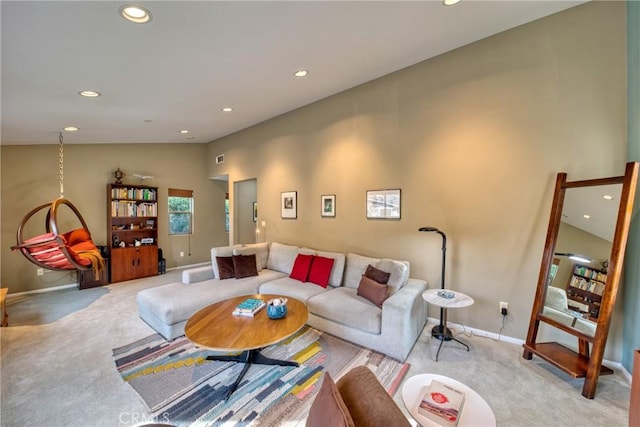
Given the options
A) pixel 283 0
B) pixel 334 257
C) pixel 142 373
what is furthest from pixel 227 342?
pixel 283 0

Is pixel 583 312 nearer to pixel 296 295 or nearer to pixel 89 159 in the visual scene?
pixel 296 295

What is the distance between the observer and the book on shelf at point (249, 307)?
2.52m

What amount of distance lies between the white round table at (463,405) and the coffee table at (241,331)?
40.2 inches

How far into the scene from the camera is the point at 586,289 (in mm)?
2312

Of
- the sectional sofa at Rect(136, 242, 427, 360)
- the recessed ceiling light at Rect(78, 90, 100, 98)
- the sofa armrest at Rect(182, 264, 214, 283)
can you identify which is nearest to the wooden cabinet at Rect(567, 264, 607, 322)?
the sectional sofa at Rect(136, 242, 427, 360)

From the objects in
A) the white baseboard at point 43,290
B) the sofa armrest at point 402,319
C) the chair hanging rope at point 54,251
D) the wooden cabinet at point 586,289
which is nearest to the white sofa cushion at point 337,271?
the sofa armrest at point 402,319

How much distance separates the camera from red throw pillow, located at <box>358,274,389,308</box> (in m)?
2.89

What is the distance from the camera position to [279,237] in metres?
5.16

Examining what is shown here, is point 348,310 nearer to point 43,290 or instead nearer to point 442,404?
point 442,404

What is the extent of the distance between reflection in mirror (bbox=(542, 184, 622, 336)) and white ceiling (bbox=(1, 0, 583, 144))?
1844 mm

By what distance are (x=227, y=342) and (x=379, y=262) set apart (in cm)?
202

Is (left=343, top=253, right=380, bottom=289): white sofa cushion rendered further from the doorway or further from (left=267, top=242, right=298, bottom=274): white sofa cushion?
the doorway

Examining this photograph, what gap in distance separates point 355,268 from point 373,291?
0.64m

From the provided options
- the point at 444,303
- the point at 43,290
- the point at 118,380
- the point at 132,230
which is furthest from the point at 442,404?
the point at 43,290
